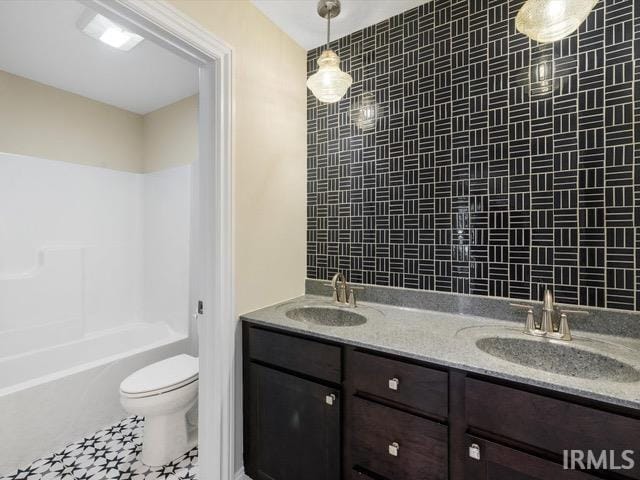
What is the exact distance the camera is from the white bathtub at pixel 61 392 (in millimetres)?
1621

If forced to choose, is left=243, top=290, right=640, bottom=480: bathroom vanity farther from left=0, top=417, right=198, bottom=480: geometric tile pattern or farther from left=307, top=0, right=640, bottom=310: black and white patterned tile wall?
left=0, top=417, right=198, bottom=480: geometric tile pattern

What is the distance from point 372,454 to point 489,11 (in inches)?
77.8

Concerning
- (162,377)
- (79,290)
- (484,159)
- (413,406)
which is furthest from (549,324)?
(79,290)

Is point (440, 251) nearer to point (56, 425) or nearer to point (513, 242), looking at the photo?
point (513, 242)

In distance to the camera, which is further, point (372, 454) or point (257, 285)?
point (257, 285)

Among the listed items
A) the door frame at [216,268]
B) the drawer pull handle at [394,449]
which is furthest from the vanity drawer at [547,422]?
the door frame at [216,268]

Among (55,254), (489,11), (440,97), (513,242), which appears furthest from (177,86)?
(513,242)

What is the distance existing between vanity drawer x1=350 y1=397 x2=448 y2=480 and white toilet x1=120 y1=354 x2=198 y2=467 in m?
1.08

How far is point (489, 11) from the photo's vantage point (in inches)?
55.1

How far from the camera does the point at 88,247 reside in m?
2.54

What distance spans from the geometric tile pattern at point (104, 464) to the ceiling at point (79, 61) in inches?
93.7

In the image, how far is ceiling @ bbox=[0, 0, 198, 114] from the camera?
155 cm

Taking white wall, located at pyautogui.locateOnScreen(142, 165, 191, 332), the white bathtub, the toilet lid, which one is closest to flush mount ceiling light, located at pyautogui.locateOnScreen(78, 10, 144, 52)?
white wall, located at pyautogui.locateOnScreen(142, 165, 191, 332)

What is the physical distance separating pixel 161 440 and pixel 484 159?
2.26m
